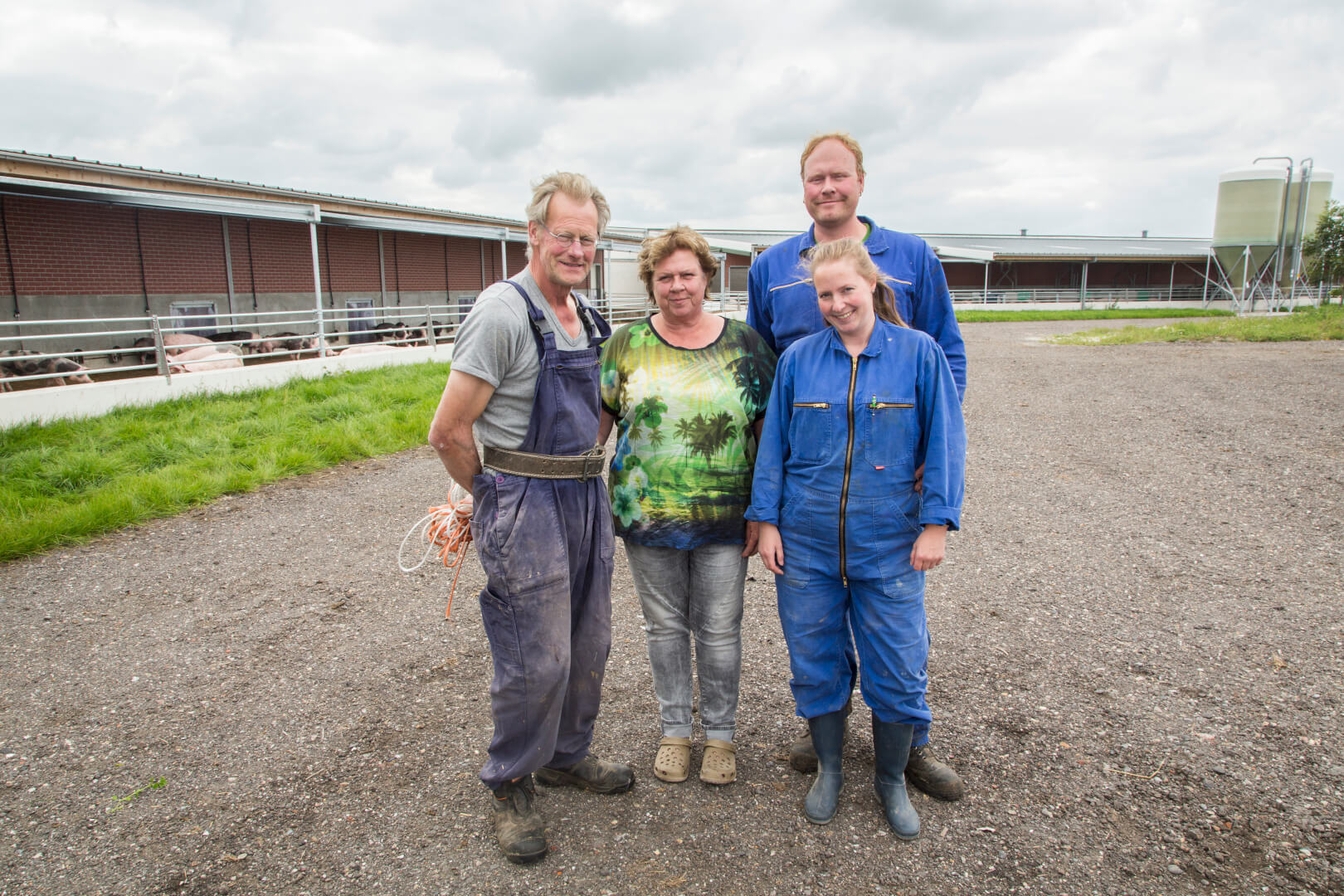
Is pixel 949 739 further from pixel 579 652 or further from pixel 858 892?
pixel 579 652

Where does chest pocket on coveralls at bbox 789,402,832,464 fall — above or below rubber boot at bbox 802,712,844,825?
above

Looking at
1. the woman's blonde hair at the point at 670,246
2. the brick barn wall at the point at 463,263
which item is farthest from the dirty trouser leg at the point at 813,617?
the brick barn wall at the point at 463,263

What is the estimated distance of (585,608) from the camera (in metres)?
2.70

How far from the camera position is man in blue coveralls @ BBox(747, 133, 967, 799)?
278cm

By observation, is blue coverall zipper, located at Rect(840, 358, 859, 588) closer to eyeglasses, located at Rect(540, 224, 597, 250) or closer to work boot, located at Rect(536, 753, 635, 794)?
eyeglasses, located at Rect(540, 224, 597, 250)

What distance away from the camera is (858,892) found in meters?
Result: 2.27

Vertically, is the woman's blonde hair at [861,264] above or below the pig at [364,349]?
above

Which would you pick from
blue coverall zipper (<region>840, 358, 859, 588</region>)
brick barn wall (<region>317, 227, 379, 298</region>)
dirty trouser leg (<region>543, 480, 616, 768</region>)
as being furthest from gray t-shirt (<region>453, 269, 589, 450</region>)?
brick barn wall (<region>317, 227, 379, 298</region>)

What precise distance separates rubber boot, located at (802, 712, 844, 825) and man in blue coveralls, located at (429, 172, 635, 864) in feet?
2.93

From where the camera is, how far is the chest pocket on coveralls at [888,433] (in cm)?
246

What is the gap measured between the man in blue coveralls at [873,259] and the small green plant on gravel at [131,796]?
7.68ft

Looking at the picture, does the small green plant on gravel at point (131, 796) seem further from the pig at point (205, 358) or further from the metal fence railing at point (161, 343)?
the pig at point (205, 358)

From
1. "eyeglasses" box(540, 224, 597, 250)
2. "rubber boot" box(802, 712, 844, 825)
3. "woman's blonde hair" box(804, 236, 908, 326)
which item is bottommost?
"rubber boot" box(802, 712, 844, 825)

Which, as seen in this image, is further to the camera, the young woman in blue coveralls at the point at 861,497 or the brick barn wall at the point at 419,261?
the brick barn wall at the point at 419,261
